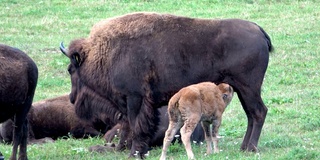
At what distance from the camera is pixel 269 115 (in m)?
12.6

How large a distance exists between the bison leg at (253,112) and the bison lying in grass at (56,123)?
119 inches

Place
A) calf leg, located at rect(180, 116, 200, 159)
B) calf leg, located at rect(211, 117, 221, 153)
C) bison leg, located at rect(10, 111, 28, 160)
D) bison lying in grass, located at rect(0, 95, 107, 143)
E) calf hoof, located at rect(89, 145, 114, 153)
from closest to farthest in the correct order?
calf leg, located at rect(180, 116, 200, 159)
calf leg, located at rect(211, 117, 221, 153)
bison leg, located at rect(10, 111, 28, 160)
calf hoof, located at rect(89, 145, 114, 153)
bison lying in grass, located at rect(0, 95, 107, 143)

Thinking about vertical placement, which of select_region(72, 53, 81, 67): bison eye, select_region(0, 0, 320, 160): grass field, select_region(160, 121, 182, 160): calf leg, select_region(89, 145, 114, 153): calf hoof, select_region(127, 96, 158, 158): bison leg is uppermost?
select_region(72, 53, 81, 67): bison eye

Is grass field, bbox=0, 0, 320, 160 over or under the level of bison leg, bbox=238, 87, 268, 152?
under

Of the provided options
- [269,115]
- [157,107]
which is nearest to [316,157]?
[157,107]

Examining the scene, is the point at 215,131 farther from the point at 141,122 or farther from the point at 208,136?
the point at 141,122

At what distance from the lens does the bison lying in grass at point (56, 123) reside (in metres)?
12.7

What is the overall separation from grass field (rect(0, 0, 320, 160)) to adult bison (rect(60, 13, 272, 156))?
60cm

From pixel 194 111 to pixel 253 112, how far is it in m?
1.09

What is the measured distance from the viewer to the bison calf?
944 centimetres

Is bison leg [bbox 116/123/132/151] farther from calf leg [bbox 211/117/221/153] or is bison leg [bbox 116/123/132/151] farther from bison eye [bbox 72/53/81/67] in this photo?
calf leg [bbox 211/117/221/153]

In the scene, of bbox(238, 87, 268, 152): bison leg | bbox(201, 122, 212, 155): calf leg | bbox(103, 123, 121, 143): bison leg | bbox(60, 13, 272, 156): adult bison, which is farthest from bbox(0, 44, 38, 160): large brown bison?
bbox(238, 87, 268, 152): bison leg

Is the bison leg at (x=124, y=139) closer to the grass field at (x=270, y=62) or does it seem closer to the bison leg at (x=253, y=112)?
the grass field at (x=270, y=62)

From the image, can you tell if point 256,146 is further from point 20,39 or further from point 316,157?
point 20,39
